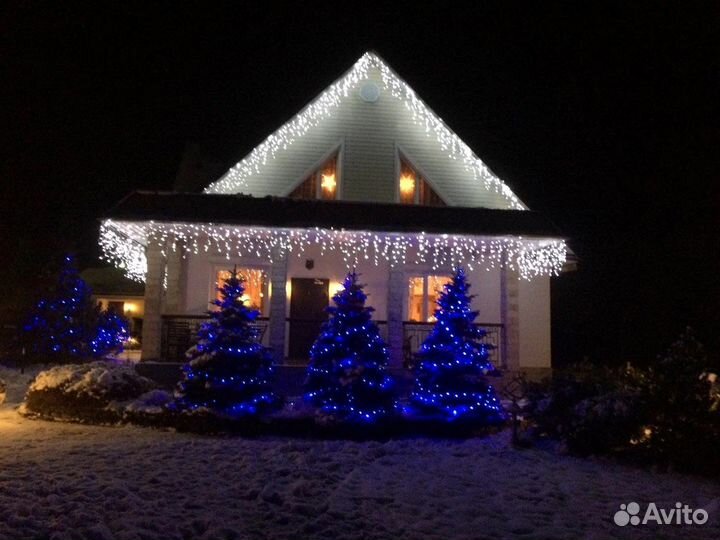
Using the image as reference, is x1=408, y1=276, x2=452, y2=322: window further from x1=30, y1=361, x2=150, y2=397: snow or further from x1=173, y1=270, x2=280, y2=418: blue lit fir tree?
x1=30, y1=361, x2=150, y2=397: snow

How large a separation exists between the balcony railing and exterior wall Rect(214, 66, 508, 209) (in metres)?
3.51

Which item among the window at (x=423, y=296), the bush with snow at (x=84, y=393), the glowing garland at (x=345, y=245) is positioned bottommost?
the bush with snow at (x=84, y=393)

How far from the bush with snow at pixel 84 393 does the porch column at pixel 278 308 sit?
3171 millimetres

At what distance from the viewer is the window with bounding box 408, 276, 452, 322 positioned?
16.9 m

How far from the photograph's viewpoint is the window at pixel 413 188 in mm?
16609

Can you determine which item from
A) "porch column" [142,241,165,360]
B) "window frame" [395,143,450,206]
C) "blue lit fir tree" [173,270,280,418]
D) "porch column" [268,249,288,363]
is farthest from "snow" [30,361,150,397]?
"window frame" [395,143,450,206]

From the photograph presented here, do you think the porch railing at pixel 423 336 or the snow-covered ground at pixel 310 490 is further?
the porch railing at pixel 423 336

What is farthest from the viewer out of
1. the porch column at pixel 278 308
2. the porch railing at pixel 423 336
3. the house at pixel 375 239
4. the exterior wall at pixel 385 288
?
the exterior wall at pixel 385 288

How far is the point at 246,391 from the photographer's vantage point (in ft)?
34.5

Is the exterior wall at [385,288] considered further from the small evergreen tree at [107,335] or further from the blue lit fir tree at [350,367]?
the small evergreen tree at [107,335]

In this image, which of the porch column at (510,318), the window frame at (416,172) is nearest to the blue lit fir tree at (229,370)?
the porch column at (510,318)

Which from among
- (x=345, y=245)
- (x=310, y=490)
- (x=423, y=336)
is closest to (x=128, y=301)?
(x=345, y=245)

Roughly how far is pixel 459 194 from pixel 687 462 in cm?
973

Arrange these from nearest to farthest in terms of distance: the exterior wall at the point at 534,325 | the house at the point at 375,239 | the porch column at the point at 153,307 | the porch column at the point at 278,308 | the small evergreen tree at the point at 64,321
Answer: the porch column at the point at 153,307
the porch column at the point at 278,308
the house at the point at 375,239
the exterior wall at the point at 534,325
the small evergreen tree at the point at 64,321
